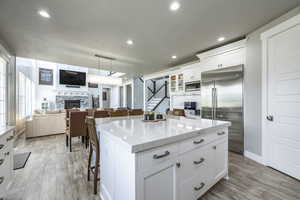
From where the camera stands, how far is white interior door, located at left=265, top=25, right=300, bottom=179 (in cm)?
204

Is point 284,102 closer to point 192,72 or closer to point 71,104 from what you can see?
point 192,72

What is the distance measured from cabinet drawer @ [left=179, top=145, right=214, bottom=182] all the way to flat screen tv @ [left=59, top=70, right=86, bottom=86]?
9229 millimetres

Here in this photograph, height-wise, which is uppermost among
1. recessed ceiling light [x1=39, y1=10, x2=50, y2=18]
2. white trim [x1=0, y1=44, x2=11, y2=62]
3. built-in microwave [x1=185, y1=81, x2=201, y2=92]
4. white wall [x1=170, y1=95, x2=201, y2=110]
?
recessed ceiling light [x1=39, y1=10, x2=50, y2=18]

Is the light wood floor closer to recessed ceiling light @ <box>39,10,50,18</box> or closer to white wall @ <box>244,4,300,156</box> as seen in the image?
white wall @ <box>244,4,300,156</box>

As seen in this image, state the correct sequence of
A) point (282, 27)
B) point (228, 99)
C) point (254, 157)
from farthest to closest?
point (228, 99) < point (254, 157) < point (282, 27)

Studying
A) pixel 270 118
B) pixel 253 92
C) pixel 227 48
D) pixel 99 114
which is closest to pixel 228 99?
pixel 253 92

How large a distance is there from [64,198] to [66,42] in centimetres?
328

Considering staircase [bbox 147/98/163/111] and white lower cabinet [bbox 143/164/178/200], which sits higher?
staircase [bbox 147/98/163/111]

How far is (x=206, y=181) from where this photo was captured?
1.60 meters

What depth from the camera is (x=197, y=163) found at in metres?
1.43

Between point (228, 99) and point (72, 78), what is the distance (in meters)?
8.97

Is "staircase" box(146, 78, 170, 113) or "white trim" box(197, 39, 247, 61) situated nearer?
"white trim" box(197, 39, 247, 61)

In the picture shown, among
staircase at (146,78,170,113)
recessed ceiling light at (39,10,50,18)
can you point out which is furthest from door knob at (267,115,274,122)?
staircase at (146,78,170,113)

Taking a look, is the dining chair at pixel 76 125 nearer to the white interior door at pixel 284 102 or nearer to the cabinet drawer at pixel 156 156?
the cabinet drawer at pixel 156 156
